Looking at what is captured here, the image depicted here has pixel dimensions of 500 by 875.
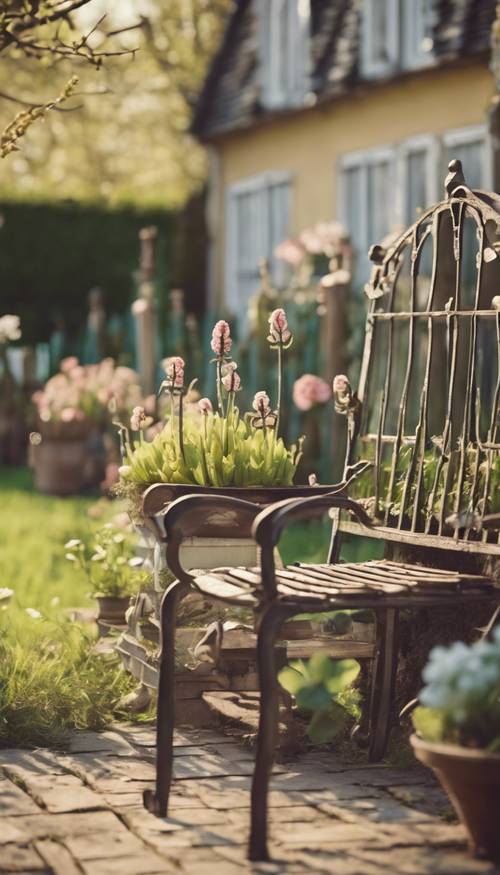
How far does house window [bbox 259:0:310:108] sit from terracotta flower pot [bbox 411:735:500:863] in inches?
528

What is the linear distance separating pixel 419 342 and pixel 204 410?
588cm

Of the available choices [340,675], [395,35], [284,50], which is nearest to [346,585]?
[340,675]

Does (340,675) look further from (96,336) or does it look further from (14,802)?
(96,336)

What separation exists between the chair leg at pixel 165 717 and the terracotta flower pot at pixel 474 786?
80 cm

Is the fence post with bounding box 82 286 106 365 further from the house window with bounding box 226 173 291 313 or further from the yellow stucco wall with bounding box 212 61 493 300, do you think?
the yellow stucco wall with bounding box 212 61 493 300

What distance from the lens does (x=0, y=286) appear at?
19.6 meters

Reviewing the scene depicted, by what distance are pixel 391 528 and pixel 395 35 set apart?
35.5ft

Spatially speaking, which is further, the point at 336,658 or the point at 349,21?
the point at 349,21

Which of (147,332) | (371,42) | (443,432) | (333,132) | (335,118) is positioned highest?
(371,42)

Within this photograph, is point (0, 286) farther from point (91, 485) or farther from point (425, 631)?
point (425, 631)

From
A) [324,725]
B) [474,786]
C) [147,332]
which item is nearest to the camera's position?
[474,786]

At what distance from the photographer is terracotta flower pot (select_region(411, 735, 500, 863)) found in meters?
3.62

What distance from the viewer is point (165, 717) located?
432cm

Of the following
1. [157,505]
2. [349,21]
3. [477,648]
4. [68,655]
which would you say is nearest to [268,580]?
[477,648]
